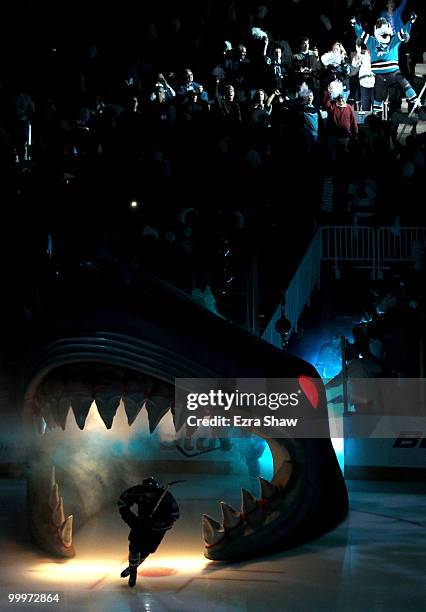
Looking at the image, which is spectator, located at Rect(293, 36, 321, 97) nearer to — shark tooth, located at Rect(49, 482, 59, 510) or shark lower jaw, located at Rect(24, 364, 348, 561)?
shark lower jaw, located at Rect(24, 364, 348, 561)

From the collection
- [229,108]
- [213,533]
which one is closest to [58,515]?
[213,533]

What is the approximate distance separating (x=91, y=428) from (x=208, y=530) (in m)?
2.74

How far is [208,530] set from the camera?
7.62 metres

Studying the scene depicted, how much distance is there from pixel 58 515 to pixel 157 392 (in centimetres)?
139

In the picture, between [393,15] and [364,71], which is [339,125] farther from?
[393,15]

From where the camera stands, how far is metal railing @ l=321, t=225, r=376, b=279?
1594 cm

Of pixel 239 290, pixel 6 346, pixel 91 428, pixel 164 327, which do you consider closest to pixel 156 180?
pixel 239 290

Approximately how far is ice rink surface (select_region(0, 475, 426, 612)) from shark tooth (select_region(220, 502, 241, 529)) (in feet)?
1.09

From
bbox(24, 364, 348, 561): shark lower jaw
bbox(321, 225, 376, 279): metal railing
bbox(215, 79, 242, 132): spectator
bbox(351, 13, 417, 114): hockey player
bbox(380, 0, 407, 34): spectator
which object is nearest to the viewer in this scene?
bbox(24, 364, 348, 561): shark lower jaw

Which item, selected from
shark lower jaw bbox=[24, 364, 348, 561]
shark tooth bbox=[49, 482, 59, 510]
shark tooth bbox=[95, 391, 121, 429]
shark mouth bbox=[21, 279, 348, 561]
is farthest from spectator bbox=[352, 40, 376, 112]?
shark tooth bbox=[49, 482, 59, 510]

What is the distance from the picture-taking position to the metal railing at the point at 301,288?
15.3m

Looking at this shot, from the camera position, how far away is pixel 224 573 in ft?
24.0

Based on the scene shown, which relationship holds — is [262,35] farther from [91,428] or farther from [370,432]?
[91,428]

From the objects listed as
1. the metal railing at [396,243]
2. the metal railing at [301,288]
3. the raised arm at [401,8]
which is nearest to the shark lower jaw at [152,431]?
the metal railing at [301,288]
